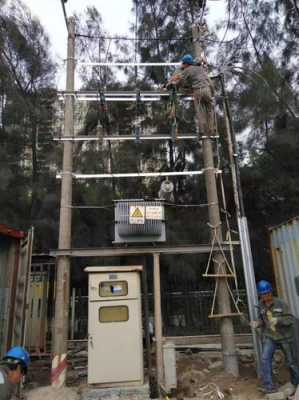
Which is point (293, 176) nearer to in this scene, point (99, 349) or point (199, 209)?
point (199, 209)

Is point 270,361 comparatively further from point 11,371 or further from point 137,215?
point 11,371

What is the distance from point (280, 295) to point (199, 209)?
5.89 meters

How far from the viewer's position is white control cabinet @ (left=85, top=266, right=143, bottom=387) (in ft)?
16.4

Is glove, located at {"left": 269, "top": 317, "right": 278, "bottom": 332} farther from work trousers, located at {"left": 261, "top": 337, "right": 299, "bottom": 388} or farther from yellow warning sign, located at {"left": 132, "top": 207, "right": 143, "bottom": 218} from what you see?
yellow warning sign, located at {"left": 132, "top": 207, "right": 143, "bottom": 218}

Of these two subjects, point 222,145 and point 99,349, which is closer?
point 99,349

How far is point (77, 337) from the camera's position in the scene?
9070mm

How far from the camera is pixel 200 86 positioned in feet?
22.3

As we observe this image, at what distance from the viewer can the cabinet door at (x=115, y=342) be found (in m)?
4.98

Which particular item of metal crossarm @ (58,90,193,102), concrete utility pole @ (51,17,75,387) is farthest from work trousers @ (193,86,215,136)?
concrete utility pole @ (51,17,75,387)

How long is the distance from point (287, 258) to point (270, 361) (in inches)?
62.2

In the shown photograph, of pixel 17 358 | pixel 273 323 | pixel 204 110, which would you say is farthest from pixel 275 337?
pixel 204 110

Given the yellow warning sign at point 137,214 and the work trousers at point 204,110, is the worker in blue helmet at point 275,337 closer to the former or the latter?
the yellow warning sign at point 137,214

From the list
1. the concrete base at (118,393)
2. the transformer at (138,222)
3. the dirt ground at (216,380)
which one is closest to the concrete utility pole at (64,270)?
the concrete base at (118,393)

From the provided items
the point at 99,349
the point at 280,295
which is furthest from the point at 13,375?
the point at 280,295
